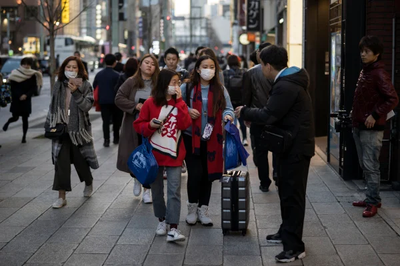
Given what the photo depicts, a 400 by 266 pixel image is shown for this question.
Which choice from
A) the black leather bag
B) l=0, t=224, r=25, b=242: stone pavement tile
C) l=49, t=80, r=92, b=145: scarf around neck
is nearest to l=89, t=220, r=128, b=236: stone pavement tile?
l=0, t=224, r=25, b=242: stone pavement tile

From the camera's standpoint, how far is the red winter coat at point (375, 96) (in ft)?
25.4

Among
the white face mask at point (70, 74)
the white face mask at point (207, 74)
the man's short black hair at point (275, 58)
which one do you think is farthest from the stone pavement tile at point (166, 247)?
the white face mask at point (70, 74)

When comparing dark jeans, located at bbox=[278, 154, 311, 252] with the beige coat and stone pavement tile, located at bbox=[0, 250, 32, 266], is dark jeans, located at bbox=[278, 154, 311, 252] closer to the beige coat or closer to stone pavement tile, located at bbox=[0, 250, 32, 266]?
stone pavement tile, located at bbox=[0, 250, 32, 266]

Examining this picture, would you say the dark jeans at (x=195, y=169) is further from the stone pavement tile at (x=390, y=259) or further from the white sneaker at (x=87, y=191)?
the white sneaker at (x=87, y=191)

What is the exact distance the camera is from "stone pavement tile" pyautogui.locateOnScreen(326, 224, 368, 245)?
697cm

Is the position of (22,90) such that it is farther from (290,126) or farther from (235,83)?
(290,126)

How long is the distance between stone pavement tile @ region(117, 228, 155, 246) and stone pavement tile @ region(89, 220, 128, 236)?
0.09 m

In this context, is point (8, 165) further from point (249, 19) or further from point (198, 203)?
point (249, 19)

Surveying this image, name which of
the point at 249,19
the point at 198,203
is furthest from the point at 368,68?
the point at 249,19

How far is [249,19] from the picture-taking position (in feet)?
120

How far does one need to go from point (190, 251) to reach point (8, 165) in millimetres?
6310

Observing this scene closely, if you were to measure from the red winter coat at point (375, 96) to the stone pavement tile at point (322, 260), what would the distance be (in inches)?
76.2

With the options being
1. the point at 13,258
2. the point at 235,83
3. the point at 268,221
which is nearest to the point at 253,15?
the point at 235,83

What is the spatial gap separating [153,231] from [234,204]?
881 mm
